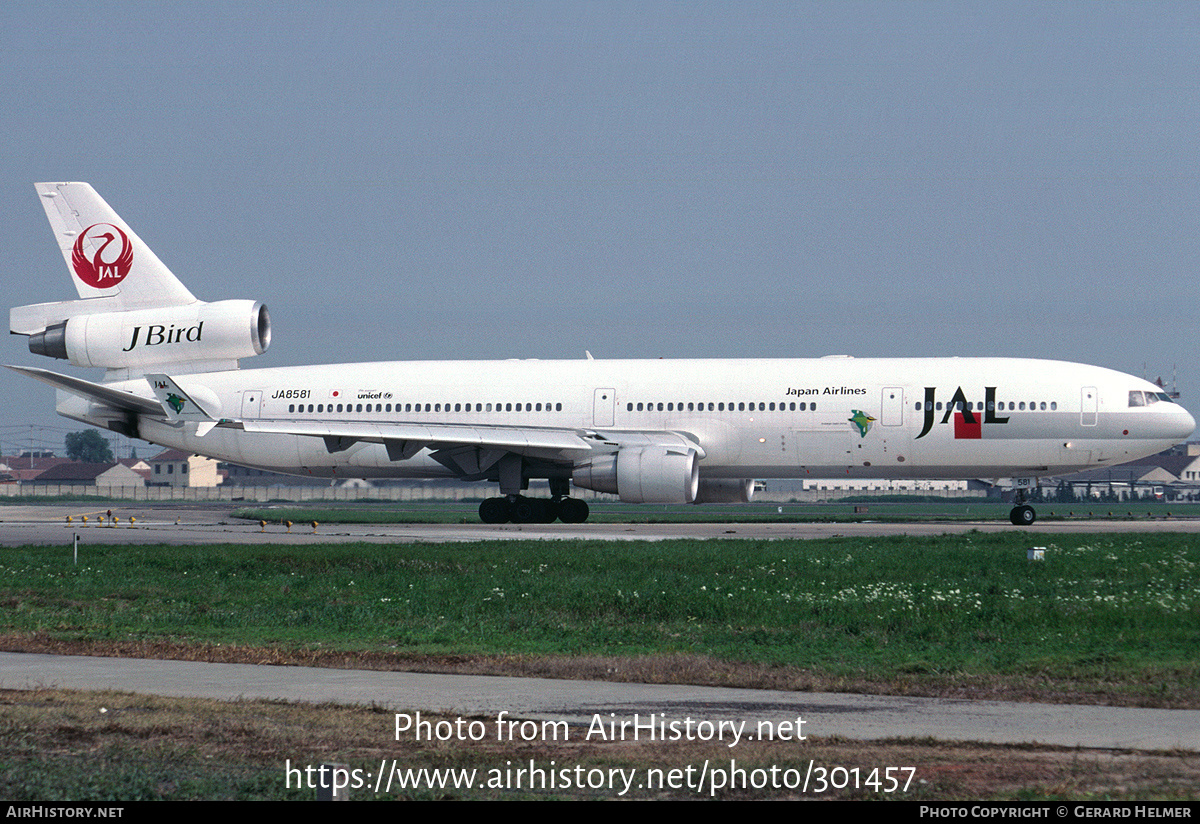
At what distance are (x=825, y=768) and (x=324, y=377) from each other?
34.6 m

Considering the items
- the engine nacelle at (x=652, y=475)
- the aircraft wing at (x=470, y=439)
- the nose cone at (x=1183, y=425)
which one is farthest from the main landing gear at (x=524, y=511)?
the nose cone at (x=1183, y=425)

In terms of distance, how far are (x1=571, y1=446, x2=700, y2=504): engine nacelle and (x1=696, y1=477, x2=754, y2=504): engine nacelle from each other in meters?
3.66

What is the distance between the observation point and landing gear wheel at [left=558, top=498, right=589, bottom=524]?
38812 millimetres

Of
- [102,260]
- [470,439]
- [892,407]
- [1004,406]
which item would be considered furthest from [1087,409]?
[102,260]

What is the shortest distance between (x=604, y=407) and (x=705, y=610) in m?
22.3

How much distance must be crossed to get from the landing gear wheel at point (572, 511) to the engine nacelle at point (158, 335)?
11097mm

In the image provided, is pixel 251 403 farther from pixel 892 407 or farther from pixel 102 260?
pixel 892 407

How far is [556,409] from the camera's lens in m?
38.0

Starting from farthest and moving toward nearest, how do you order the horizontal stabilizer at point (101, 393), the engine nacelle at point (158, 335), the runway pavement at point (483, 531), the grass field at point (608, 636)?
1. the engine nacelle at point (158, 335)
2. the horizontal stabilizer at point (101, 393)
3. the runway pavement at point (483, 531)
4. the grass field at point (608, 636)

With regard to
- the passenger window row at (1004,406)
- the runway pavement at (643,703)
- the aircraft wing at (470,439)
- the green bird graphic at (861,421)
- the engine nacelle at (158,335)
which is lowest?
the runway pavement at (643,703)

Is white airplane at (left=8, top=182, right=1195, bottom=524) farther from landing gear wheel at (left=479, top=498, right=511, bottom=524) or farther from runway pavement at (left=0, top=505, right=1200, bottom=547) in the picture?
runway pavement at (left=0, top=505, right=1200, bottom=547)

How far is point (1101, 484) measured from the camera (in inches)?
4336

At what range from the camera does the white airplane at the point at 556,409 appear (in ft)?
113

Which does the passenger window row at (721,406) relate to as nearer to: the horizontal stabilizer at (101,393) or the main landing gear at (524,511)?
the main landing gear at (524,511)
